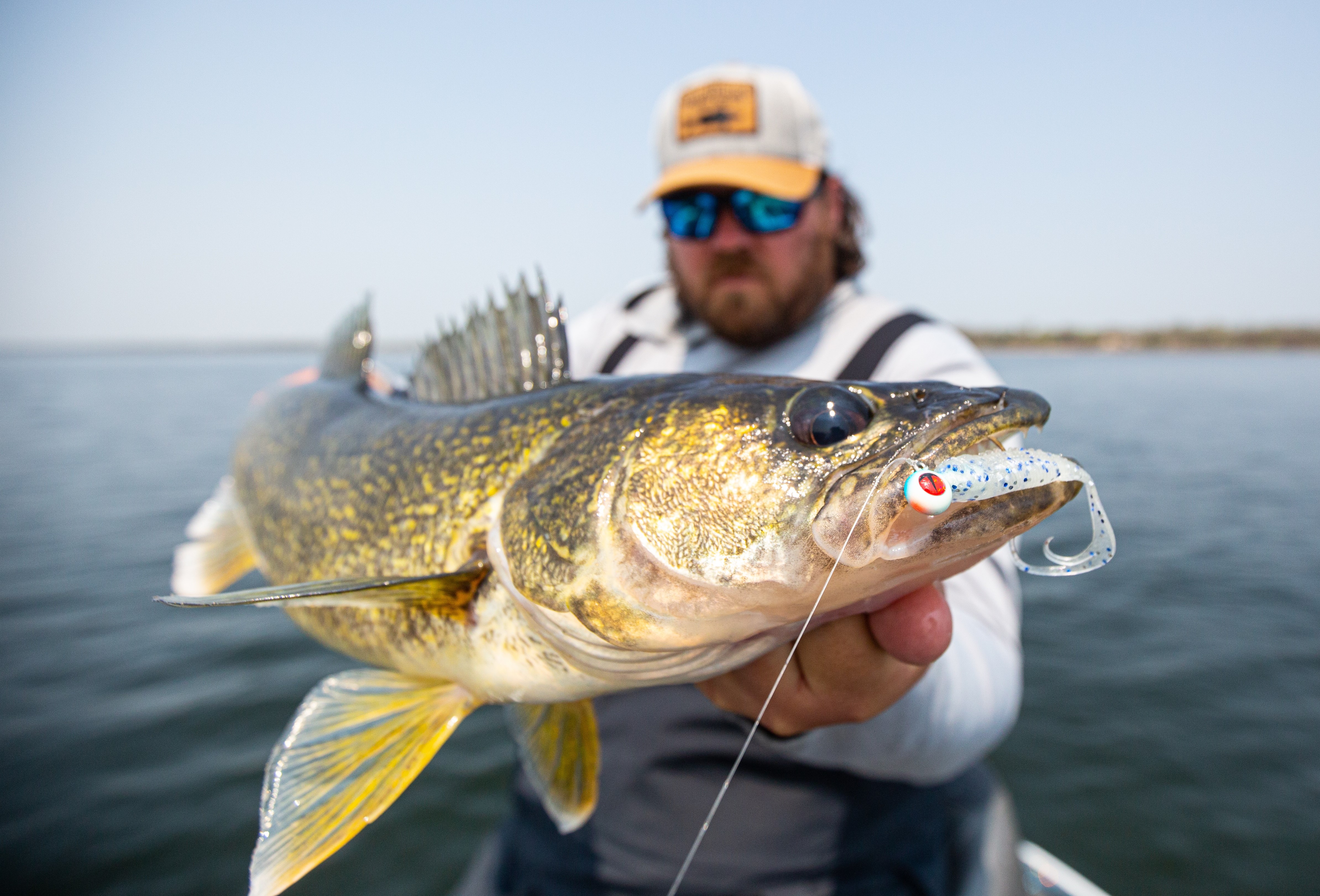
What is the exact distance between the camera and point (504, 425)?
171cm

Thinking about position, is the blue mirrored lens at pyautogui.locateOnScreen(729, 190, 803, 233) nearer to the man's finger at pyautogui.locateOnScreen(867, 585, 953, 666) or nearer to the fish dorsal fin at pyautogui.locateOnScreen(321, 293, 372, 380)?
the fish dorsal fin at pyautogui.locateOnScreen(321, 293, 372, 380)

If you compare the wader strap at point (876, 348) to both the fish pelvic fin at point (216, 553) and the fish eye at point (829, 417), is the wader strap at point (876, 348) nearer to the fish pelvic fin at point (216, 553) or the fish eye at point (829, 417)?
the fish eye at point (829, 417)

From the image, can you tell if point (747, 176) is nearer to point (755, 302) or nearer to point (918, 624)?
point (755, 302)

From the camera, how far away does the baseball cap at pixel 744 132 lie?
10.6 ft

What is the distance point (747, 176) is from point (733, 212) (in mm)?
165

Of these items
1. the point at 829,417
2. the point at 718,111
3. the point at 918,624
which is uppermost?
the point at 718,111

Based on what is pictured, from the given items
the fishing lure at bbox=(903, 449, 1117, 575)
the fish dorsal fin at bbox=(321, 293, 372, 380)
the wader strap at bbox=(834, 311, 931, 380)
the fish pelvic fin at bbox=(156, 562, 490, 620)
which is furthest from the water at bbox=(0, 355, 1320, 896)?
the fishing lure at bbox=(903, 449, 1117, 575)

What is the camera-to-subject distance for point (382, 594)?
4.68 ft

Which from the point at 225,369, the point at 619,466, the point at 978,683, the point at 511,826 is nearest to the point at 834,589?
the point at 619,466

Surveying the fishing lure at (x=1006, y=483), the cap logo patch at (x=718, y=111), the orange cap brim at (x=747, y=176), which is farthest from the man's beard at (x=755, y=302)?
the fishing lure at (x=1006, y=483)

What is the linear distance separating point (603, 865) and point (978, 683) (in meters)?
1.34

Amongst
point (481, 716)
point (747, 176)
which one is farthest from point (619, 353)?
point (481, 716)

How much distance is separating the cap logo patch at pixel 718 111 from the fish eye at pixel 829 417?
2544mm

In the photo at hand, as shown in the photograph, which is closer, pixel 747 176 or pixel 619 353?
pixel 747 176
